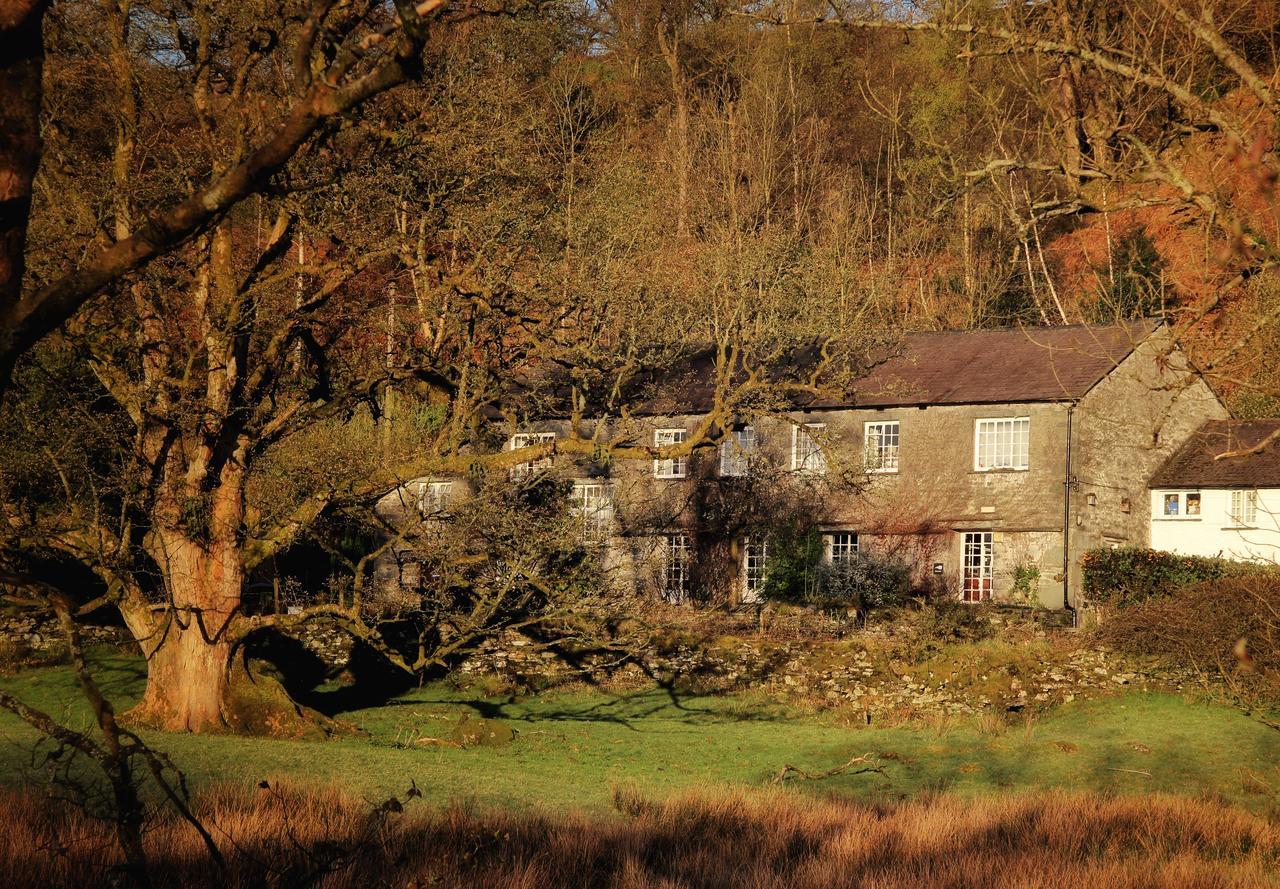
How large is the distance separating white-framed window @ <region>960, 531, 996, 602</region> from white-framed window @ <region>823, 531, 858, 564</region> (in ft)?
10.9

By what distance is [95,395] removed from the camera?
21.9m

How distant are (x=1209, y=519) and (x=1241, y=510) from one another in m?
0.92

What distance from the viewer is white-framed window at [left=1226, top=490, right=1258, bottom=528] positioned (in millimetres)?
36956

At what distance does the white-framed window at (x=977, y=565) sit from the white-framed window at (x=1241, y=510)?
24.1ft

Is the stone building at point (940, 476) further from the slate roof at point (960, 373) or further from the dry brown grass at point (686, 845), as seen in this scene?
the dry brown grass at point (686, 845)

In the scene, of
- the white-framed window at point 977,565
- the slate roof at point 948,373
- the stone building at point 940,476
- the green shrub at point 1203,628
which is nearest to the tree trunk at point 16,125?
the green shrub at point 1203,628

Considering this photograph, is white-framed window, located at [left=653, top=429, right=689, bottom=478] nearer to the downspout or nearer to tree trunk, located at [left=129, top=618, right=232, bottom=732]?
the downspout

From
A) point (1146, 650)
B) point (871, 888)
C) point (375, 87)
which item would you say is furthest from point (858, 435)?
point (375, 87)

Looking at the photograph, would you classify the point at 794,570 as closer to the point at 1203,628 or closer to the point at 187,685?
the point at 1203,628

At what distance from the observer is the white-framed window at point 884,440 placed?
38.1 metres

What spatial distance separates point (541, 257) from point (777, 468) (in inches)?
628

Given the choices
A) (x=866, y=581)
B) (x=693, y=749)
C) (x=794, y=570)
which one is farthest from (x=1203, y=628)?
(x=794, y=570)

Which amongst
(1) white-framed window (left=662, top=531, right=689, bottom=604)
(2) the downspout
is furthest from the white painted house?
(1) white-framed window (left=662, top=531, right=689, bottom=604)

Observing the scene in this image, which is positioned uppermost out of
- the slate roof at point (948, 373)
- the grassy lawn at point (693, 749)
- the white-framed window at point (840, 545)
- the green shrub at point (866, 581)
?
the slate roof at point (948, 373)
